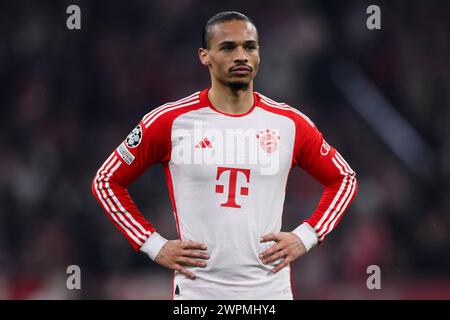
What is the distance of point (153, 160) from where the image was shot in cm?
475

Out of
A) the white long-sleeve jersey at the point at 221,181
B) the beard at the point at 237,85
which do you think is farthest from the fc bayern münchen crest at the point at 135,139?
the beard at the point at 237,85

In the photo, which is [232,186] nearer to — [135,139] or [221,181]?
[221,181]

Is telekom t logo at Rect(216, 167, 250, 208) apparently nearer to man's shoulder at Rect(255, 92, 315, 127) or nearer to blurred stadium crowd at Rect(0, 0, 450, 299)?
man's shoulder at Rect(255, 92, 315, 127)

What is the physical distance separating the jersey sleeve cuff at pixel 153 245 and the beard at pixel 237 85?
0.91 m

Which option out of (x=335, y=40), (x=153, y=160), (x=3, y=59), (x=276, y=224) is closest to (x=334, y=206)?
(x=276, y=224)

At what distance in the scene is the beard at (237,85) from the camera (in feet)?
15.2

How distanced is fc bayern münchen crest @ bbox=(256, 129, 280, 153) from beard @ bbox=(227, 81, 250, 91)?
0.85 ft

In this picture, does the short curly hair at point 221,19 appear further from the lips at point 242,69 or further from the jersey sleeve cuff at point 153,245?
the jersey sleeve cuff at point 153,245

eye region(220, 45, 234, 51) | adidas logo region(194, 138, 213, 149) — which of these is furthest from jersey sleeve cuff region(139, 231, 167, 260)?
eye region(220, 45, 234, 51)

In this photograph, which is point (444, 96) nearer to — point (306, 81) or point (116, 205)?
point (306, 81)

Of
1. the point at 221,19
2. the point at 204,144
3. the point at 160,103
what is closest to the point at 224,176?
the point at 204,144

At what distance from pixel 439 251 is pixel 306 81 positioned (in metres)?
2.64

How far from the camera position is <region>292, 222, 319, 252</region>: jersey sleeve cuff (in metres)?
4.80

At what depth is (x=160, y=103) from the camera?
10.5 metres
